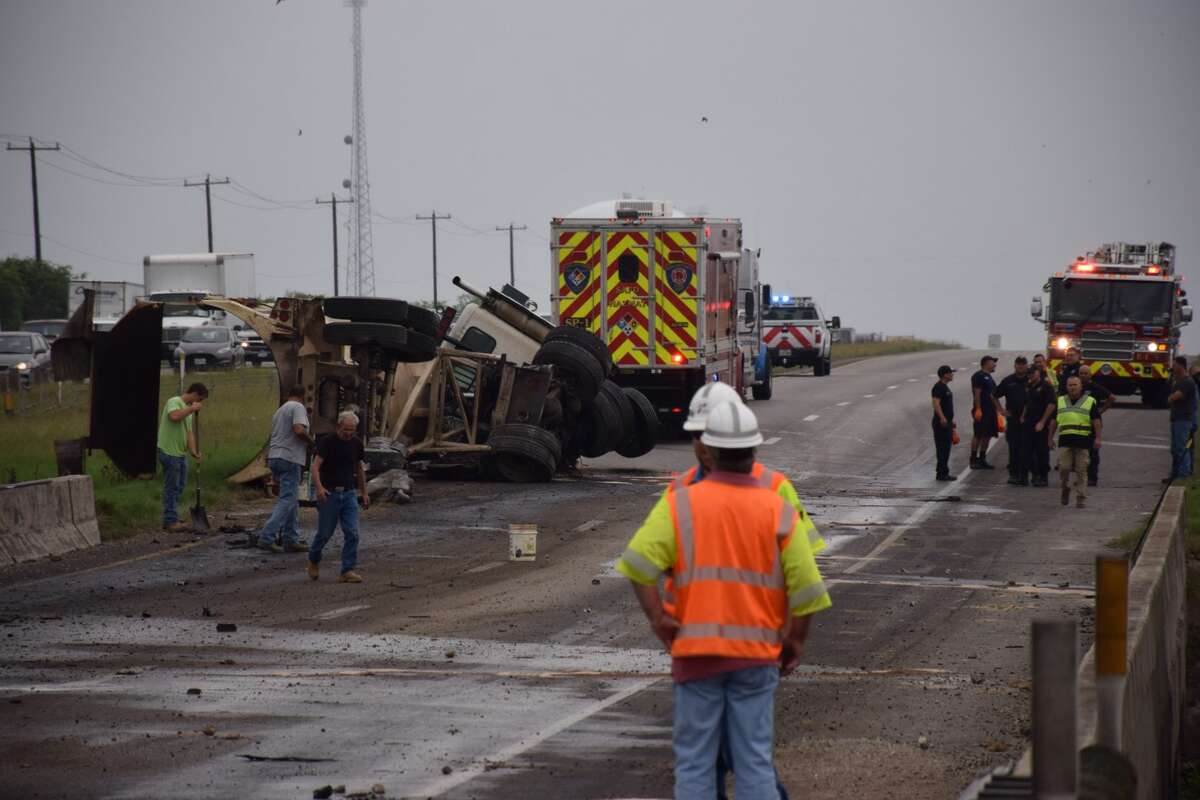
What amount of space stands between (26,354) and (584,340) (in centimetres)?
2580

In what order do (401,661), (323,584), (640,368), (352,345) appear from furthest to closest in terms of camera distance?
(640,368), (352,345), (323,584), (401,661)

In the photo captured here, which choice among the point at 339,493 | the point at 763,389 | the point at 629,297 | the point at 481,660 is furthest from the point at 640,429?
the point at 481,660

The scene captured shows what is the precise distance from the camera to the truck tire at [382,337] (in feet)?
72.9

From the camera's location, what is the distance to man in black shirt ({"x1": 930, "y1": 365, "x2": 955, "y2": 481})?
2609 centimetres

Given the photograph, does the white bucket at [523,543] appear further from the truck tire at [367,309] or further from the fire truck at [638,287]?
the fire truck at [638,287]

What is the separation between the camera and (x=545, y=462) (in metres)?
24.5

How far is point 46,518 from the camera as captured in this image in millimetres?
18172

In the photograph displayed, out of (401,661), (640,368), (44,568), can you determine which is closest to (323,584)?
(44,568)

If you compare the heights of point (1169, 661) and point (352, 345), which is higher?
point (352, 345)

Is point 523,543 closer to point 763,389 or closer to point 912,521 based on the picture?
point 912,521

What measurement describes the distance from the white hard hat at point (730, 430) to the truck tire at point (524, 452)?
59.4ft

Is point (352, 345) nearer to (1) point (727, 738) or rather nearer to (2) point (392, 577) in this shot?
(2) point (392, 577)

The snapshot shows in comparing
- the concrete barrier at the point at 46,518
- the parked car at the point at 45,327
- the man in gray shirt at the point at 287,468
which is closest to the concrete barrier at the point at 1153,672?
the man in gray shirt at the point at 287,468

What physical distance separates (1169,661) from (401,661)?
4.82 m
